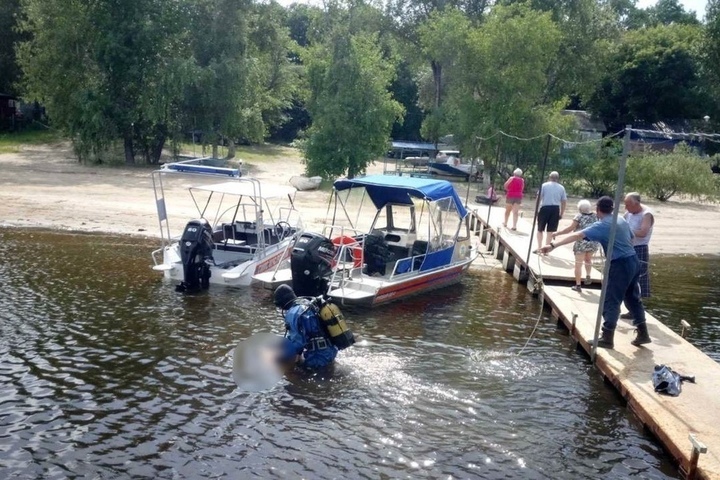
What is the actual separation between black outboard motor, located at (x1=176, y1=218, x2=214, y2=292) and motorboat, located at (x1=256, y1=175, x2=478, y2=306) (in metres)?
1.20

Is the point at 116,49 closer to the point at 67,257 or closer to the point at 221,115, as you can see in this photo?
the point at 221,115

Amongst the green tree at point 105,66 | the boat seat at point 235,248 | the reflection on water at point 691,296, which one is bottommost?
the reflection on water at point 691,296

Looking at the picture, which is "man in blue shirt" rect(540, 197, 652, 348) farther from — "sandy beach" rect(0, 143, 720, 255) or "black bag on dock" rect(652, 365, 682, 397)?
→ "sandy beach" rect(0, 143, 720, 255)

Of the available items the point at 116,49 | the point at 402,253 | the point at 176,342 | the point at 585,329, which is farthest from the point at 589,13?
the point at 176,342

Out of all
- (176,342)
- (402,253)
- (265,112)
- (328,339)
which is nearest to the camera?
(328,339)

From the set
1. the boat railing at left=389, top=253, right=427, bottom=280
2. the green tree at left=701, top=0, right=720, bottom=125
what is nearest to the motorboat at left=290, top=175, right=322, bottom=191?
the boat railing at left=389, top=253, right=427, bottom=280

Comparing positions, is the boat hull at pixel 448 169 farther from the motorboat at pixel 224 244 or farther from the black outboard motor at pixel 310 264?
the black outboard motor at pixel 310 264

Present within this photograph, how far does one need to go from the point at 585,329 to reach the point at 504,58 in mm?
22434

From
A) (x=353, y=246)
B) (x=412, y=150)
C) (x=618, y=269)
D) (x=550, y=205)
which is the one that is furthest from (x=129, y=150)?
(x=618, y=269)

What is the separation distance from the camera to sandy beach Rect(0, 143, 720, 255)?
21234 millimetres

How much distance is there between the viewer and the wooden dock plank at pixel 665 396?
7.54 m

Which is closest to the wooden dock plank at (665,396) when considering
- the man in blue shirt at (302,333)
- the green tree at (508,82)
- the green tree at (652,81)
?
the man in blue shirt at (302,333)

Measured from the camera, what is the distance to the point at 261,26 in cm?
4006

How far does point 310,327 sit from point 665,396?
4.64 m
